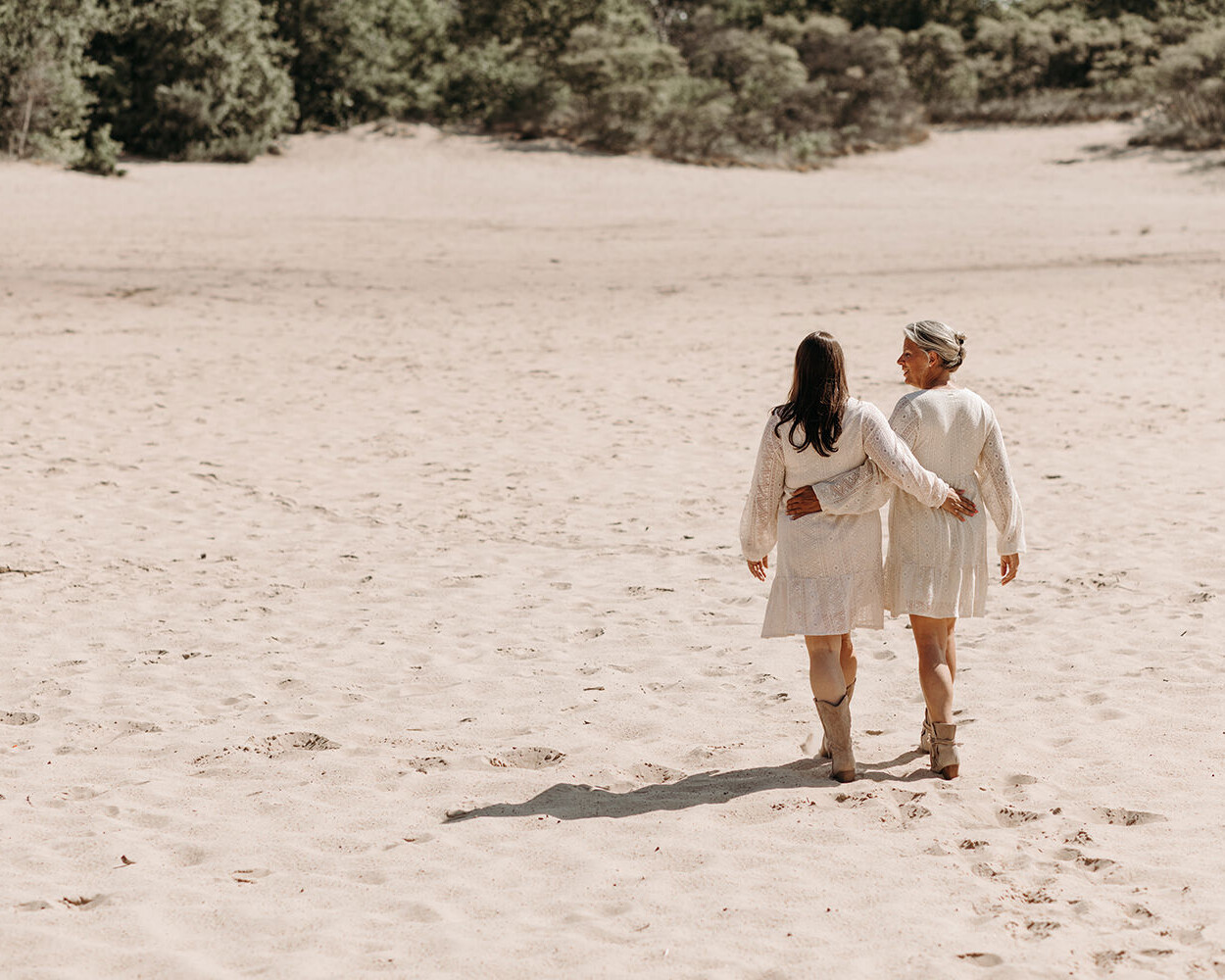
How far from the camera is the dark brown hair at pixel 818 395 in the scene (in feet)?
14.6

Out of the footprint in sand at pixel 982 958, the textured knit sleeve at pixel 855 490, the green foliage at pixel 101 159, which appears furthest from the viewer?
the green foliage at pixel 101 159

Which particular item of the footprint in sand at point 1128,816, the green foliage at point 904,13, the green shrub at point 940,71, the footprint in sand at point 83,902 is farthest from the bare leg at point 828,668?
the green foliage at point 904,13

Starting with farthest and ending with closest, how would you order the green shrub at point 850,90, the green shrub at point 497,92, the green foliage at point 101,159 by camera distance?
1. the green shrub at point 850,90
2. the green shrub at point 497,92
3. the green foliage at point 101,159

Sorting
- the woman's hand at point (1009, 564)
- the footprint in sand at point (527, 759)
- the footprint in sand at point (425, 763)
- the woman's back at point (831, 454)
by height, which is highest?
the woman's back at point (831, 454)

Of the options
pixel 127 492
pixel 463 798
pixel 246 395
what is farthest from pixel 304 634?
pixel 246 395

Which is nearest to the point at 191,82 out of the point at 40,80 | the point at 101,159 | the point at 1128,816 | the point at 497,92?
the point at 40,80

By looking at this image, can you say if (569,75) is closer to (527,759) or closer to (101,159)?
(101,159)

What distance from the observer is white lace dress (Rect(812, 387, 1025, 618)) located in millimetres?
4590

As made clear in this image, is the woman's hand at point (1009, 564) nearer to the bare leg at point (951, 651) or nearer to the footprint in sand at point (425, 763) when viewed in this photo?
the bare leg at point (951, 651)

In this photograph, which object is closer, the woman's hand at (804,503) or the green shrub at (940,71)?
the woman's hand at (804,503)

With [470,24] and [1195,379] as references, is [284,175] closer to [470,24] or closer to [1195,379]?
[470,24]

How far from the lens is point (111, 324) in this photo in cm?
1482

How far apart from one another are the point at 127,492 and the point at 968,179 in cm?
2435

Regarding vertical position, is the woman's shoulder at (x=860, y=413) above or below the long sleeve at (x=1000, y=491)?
above
